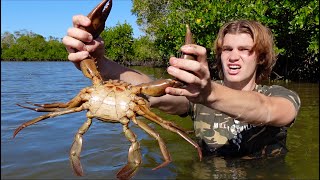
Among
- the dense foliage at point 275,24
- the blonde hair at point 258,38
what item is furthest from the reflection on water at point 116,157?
the dense foliage at point 275,24

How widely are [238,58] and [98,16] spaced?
5.80ft

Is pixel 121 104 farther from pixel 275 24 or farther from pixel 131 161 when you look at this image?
pixel 275 24

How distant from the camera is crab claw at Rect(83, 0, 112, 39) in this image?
3261 millimetres

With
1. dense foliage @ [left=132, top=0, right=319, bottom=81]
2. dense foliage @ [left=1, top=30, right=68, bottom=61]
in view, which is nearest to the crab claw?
dense foliage @ [left=132, top=0, right=319, bottom=81]

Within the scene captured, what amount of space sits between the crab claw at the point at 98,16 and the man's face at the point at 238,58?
163cm

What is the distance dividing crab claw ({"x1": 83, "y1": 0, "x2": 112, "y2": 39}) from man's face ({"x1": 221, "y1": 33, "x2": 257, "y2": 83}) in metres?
1.63

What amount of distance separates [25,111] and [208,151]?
6.12m

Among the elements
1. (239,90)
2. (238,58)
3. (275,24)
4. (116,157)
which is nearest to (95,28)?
(239,90)

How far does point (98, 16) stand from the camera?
3295 millimetres

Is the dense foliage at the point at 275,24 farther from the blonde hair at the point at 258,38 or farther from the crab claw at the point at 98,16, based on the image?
the crab claw at the point at 98,16

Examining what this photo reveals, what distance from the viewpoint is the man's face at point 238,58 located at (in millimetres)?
4344

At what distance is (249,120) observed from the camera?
A: 315 cm

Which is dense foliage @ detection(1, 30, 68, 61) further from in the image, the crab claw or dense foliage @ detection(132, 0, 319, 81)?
the crab claw

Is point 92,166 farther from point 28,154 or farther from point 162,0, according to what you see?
point 162,0
